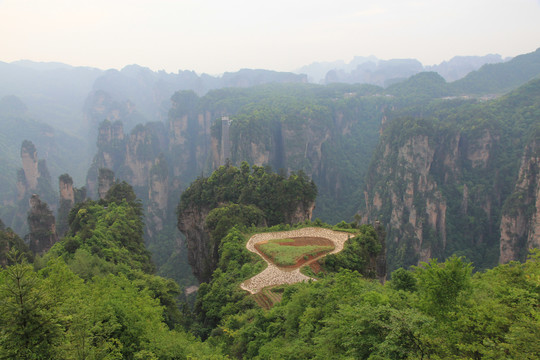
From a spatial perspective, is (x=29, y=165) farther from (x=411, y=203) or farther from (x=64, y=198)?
(x=411, y=203)

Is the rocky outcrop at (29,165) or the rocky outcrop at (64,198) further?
the rocky outcrop at (29,165)

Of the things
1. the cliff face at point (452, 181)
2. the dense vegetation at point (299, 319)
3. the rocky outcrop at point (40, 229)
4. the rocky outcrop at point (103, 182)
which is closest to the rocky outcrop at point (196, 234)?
the dense vegetation at point (299, 319)

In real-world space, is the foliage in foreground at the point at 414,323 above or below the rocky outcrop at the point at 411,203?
above

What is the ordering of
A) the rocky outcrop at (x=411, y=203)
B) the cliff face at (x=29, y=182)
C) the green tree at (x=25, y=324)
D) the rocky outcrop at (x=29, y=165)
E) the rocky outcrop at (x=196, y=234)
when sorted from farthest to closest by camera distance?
the rocky outcrop at (x=29, y=165)
the cliff face at (x=29, y=182)
the rocky outcrop at (x=411, y=203)
the rocky outcrop at (x=196, y=234)
the green tree at (x=25, y=324)

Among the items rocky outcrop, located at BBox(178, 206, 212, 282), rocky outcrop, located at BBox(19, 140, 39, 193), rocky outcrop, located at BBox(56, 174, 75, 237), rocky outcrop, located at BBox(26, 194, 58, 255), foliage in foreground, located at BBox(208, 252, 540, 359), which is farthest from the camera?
rocky outcrop, located at BBox(19, 140, 39, 193)

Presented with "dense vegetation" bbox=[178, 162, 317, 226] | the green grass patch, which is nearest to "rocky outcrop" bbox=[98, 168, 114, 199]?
"dense vegetation" bbox=[178, 162, 317, 226]

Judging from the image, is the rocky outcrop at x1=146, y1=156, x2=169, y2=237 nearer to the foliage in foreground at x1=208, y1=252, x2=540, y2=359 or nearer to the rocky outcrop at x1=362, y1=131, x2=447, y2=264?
the rocky outcrop at x1=362, y1=131, x2=447, y2=264

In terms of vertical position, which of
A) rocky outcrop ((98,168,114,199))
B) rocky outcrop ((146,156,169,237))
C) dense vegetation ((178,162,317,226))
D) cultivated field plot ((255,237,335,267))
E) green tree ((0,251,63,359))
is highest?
green tree ((0,251,63,359))

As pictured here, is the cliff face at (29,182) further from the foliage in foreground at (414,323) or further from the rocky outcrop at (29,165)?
the foliage in foreground at (414,323)
